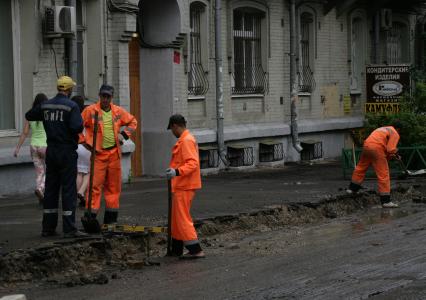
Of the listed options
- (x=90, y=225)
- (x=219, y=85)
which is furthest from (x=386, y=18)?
(x=90, y=225)

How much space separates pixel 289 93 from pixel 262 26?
6.29 feet

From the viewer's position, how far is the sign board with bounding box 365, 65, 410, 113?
84.2 ft

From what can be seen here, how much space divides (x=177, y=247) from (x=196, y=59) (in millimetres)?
11313

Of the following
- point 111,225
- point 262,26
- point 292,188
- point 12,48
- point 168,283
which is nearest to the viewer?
point 168,283

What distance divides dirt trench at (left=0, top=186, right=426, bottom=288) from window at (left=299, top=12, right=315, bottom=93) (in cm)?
1128

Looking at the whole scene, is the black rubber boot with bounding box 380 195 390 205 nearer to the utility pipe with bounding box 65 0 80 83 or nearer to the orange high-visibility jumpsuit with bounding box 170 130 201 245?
the utility pipe with bounding box 65 0 80 83

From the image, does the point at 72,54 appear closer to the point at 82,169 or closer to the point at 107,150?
the point at 82,169

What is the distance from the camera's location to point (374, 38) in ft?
100

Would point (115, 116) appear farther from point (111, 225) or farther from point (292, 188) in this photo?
point (292, 188)

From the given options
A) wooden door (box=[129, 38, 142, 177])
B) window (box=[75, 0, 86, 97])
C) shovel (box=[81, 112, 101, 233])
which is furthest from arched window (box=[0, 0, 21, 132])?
shovel (box=[81, 112, 101, 233])

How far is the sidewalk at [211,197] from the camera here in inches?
528

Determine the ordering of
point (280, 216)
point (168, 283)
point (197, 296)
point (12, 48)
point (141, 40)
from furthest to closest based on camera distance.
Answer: point (141, 40), point (12, 48), point (280, 216), point (168, 283), point (197, 296)

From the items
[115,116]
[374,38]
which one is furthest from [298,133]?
[115,116]

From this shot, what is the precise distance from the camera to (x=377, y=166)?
56.1ft
